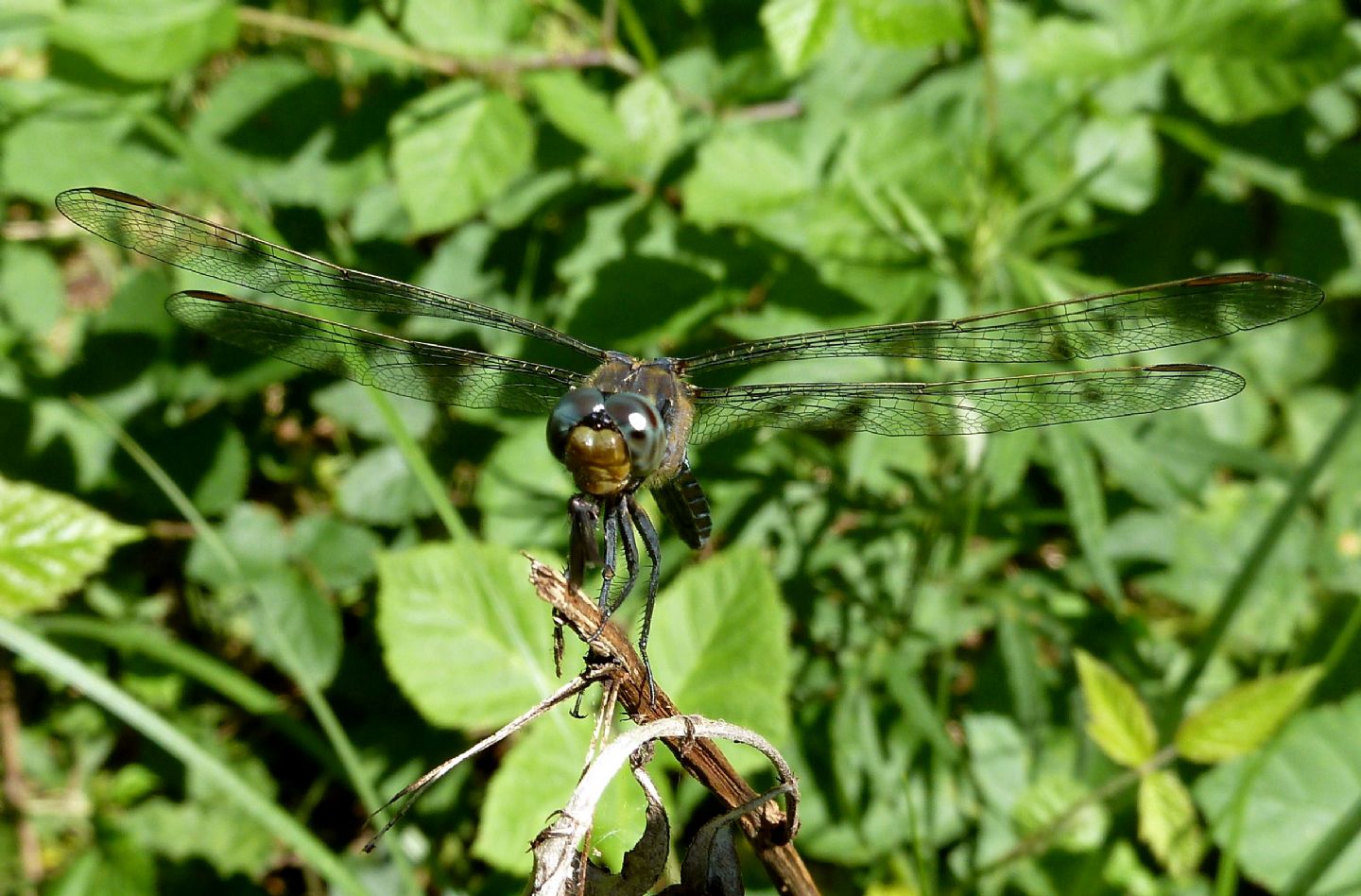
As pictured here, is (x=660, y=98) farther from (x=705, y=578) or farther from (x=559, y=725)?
(x=559, y=725)

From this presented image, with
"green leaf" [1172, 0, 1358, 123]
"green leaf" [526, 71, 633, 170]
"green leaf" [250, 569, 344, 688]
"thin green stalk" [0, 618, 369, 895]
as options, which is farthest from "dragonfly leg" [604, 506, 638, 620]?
"green leaf" [1172, 0, 1358, 123]

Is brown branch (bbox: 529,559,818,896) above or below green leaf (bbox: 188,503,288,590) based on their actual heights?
above

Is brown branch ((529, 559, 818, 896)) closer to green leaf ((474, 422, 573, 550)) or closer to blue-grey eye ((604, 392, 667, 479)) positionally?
blue-grey eye ((604, 392, 667, 479))

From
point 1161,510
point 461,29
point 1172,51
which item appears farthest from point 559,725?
point 1172,51

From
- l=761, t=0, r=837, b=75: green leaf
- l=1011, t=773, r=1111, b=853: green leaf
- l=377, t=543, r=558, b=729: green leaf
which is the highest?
l=761, t=0, r=837, b=75: green leaf

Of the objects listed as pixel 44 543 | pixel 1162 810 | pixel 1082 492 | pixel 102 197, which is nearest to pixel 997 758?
pixel 1162 810

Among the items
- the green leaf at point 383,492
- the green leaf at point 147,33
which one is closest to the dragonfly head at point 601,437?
the green leaf at point 383,492
